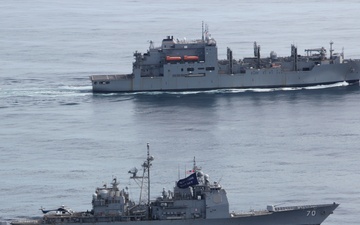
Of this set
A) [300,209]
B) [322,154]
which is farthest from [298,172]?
[300,209]

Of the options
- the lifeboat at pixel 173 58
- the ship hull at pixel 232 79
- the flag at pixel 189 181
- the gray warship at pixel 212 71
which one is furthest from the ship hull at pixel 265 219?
the lifeboat at pixel 173 58

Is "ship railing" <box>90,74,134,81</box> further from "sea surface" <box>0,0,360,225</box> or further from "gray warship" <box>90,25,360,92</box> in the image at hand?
"sea surface" <box>0,0,360,225</box>

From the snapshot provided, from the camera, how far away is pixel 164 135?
404 feet

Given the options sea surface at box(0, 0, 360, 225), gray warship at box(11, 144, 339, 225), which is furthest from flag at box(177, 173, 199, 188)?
sea surface at box(0, 0, 360, 225)

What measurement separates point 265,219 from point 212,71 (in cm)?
6785

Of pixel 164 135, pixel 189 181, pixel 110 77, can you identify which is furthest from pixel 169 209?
pixel 110 77

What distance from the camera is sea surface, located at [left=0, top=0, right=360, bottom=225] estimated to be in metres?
98.6

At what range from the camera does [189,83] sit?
153 meters

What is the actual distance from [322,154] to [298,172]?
7.78m

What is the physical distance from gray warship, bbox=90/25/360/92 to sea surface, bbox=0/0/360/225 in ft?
4.40

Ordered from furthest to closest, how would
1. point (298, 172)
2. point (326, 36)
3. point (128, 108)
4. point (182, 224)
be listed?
point (326, 36) < point (128, 108) < point (298, 172) < point (182, 224)

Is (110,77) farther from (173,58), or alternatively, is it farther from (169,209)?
(169,209)

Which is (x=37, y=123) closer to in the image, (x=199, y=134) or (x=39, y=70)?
(x=199, y=134)

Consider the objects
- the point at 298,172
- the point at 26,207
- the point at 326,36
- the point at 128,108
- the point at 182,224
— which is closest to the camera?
the point at 182,224
